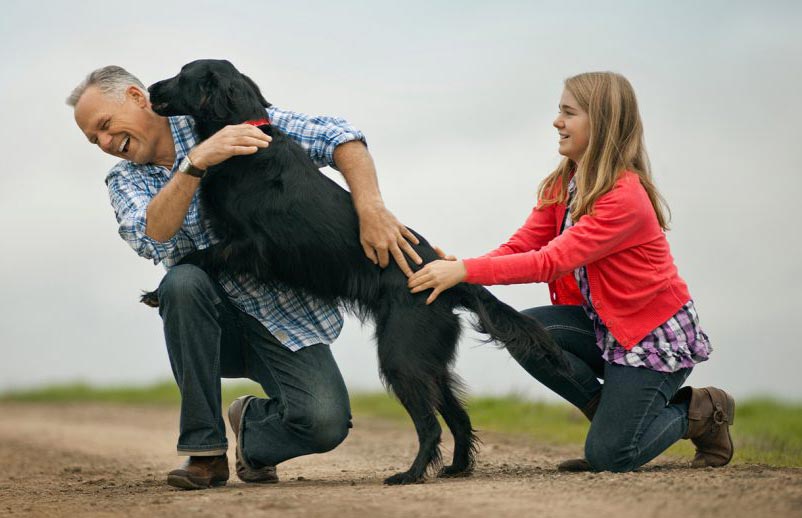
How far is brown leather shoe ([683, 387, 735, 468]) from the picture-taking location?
382cm

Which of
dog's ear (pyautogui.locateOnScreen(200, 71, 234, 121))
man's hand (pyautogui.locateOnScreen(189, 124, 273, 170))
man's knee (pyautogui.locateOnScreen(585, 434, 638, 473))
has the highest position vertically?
dog's ear (pyautogui.locateOnScreen(200, 71, 234, 121))

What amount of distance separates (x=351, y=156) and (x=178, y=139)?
→ 737 mm

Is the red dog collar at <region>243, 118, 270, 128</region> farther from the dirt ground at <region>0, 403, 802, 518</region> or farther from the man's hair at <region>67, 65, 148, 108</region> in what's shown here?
the dirt ground at <region>0, 403, 802, 518</region>

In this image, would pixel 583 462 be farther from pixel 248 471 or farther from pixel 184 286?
pixel 184 286

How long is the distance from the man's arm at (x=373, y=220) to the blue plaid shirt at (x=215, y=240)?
4.8 inches

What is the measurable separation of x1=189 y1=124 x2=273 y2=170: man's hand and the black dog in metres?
0.08

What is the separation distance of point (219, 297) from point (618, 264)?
162 centimetres

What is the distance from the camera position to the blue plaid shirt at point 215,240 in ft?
12.4

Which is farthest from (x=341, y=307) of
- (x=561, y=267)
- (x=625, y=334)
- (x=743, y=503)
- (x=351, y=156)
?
(x=743, y=503)

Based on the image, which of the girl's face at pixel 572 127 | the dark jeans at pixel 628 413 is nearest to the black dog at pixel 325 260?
the dark jeans at pixel 628 413

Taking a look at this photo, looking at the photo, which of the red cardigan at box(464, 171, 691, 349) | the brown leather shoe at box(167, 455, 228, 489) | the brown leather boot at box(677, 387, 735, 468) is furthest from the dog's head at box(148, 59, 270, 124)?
the brown leather boot at box(677, 387, 735, 468)

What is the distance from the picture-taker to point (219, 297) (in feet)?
12.2

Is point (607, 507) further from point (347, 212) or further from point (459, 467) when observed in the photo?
point (347, 212)

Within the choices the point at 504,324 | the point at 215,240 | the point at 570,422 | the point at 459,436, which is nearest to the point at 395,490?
the point at 459,436
